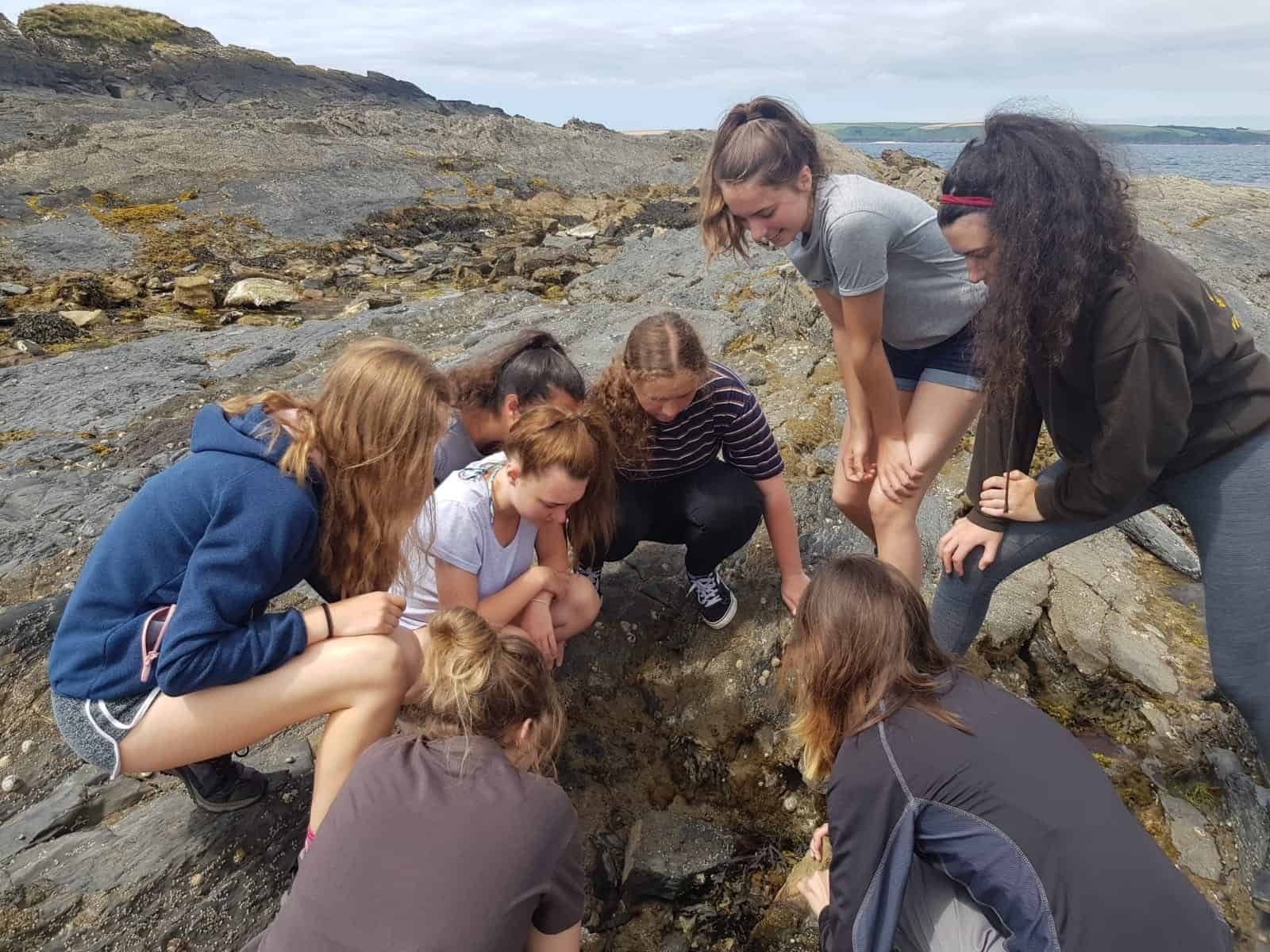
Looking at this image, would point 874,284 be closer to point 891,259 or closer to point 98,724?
point 891,259

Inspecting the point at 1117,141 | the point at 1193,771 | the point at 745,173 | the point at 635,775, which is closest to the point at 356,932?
the point at 635,775

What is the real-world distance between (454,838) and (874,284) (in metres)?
1.90

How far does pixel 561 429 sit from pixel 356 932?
4.77ft

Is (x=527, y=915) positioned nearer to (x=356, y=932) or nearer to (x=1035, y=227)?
(x=356, y=932)

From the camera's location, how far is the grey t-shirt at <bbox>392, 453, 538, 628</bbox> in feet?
8.64

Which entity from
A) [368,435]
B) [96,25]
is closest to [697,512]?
[368,435]

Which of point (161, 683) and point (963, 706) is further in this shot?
point (161, 683)

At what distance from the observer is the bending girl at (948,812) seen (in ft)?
4.96

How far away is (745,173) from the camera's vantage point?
2.48m

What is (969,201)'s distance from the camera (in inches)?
76.6

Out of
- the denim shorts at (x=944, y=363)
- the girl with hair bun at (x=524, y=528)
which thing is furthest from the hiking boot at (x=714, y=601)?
the denim shorts at (x=944, y=363)

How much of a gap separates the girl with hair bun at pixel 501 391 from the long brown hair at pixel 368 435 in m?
0.67

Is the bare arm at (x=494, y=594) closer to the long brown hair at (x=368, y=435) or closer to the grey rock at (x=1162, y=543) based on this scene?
the long brown hair at (x=368, y=435)

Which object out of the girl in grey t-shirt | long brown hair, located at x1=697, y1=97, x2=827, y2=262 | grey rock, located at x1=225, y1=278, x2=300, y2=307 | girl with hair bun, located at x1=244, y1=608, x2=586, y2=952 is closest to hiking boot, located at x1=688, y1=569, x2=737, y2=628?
the girl in grey t-shirt
